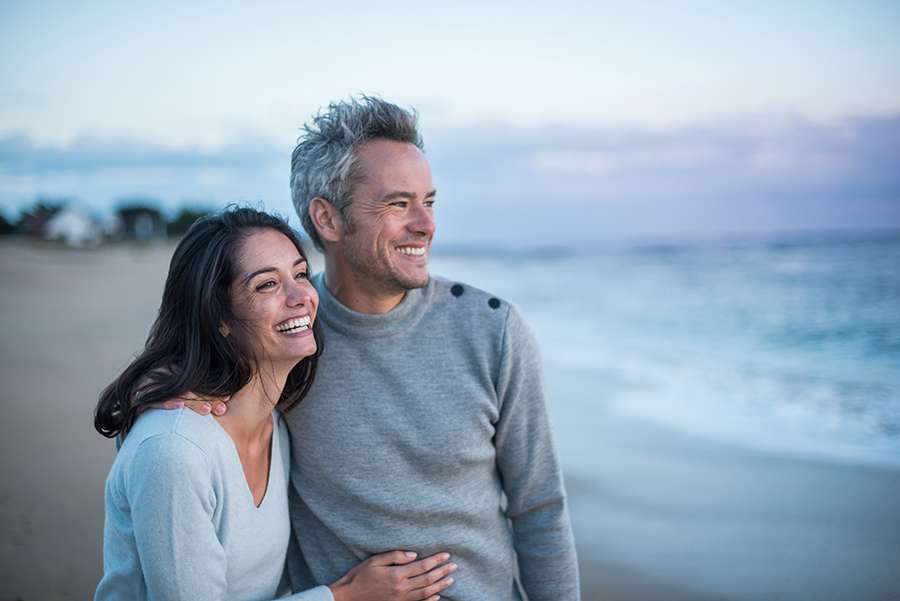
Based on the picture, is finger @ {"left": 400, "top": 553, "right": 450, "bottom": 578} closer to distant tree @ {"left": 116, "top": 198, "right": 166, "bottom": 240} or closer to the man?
the man

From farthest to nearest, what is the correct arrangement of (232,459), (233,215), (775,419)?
(775,419)
(233,215)
(232,459)

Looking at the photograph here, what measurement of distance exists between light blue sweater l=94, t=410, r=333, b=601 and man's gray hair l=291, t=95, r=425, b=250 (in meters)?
0.94

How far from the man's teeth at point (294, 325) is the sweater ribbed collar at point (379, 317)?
297 mm

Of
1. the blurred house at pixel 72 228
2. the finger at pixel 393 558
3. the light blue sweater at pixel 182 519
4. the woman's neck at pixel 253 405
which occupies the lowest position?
the finger at pixel 393 558

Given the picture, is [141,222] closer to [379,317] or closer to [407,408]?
[379,317]

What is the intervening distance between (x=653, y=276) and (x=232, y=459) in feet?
70.7

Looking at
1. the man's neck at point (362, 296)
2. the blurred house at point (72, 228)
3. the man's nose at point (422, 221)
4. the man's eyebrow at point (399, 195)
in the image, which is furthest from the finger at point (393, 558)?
the blurred house at point (72, 228)

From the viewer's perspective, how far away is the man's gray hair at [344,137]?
2426mm

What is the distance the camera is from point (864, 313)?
12.4 metres

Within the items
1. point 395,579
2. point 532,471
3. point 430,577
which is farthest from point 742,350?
point 395,579

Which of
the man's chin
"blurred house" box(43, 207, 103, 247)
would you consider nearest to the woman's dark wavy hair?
the man's chin

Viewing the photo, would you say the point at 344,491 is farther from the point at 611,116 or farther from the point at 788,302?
the point at 611,116

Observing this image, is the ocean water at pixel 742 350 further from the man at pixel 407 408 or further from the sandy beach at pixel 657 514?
the man at pixel 407 408

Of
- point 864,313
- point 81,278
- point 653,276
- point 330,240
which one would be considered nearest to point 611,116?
point 653,276
